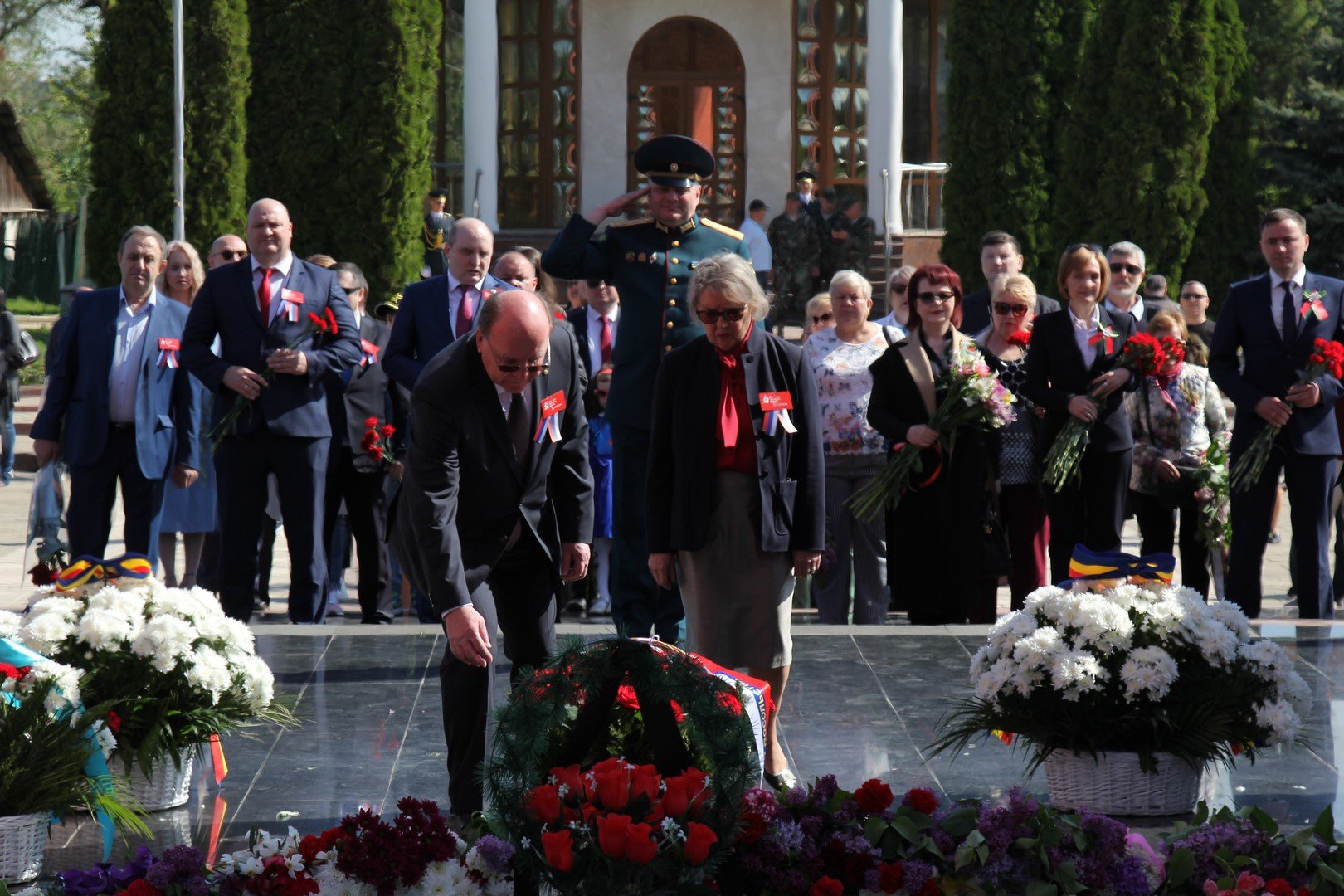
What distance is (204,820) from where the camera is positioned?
18.1 feet

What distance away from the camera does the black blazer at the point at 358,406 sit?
→ 9883mm

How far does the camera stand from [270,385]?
8586mm

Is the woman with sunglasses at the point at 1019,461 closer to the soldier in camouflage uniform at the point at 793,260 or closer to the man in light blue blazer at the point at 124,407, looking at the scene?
the man in light blue blazer at the point at 124,407

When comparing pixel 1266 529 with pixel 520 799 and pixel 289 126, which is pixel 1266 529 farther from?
pixel 289 126

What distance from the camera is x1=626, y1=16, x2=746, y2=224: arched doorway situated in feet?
84.4

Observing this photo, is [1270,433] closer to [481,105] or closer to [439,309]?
[439,309]

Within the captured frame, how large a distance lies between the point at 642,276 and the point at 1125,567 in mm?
2629

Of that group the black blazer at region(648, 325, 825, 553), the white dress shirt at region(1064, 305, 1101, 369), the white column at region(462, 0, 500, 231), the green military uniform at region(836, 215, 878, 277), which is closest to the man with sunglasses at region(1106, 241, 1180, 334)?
the white dress shirt at region(1064, 305, 1101, 369)

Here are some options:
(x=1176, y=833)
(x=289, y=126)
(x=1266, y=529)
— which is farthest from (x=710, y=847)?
(x=289, y=126)

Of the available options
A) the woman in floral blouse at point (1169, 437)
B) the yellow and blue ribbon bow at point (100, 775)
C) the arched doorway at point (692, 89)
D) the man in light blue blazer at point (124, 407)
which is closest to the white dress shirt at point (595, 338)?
the man in light blue blazer at point (124, 407)

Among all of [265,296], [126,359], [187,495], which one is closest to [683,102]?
[187,495]

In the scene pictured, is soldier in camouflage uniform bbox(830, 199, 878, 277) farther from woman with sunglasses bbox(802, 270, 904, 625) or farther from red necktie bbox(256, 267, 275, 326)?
red necktie bbox(256, 267, 275, 326)

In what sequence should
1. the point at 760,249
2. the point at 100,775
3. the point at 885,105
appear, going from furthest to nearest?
the point at 885,105
the point at 760,249
the point at 100,775

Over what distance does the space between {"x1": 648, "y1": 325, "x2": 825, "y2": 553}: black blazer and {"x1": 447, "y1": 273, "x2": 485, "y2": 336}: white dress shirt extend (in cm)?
271
